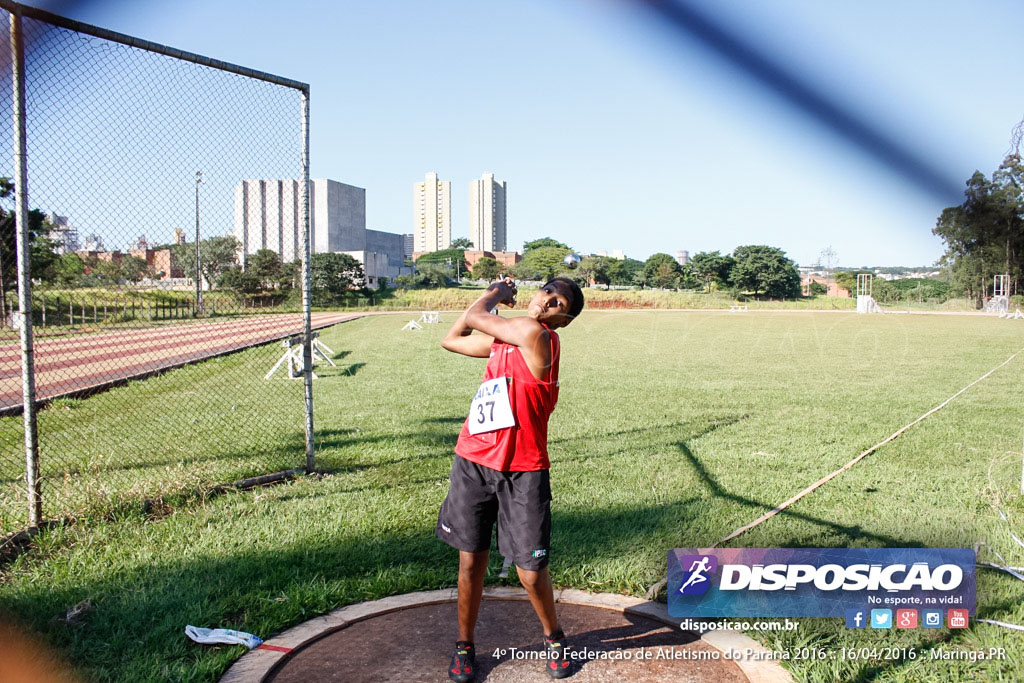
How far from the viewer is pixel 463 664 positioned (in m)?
3.32

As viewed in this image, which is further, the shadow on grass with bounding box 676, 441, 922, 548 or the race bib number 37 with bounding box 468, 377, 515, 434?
the shadow on grass with bounding box 676, 441, 922, 548

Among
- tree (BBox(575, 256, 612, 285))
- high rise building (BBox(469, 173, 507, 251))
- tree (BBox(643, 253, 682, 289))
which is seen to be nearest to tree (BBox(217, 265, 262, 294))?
tree (BBox(575, 256, 612, 285))

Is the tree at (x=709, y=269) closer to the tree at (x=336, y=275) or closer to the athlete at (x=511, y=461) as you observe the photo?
the tree at (x=336, y=275)

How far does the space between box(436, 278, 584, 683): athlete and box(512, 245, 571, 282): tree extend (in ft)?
0.26

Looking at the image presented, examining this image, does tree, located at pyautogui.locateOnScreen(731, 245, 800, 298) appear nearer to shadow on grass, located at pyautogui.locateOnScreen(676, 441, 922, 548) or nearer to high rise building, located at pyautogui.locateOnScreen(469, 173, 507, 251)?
shadow on grass, located at pyautogui.locateOnScreen(676, 441, 922, 548)

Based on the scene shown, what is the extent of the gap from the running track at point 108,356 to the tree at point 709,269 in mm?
27713

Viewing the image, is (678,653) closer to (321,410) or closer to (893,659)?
(893,659)

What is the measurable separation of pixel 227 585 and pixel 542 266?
2.51m

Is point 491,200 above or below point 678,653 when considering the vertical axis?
above

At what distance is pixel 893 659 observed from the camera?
3.47 m

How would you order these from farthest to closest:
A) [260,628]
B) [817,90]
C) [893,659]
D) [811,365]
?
[811,365]
[260,628]
[893,659]
[817,90]

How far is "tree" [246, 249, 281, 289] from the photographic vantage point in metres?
6.52

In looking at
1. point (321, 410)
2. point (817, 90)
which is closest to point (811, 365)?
point (321, 410)

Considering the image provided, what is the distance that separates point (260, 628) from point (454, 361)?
14.4m
